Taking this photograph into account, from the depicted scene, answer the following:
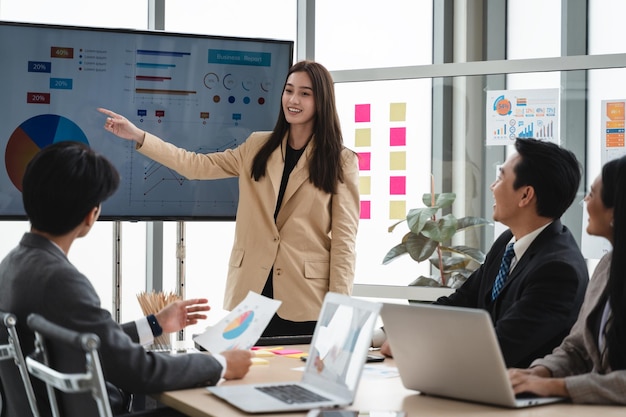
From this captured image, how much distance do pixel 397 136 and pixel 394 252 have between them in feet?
2.03

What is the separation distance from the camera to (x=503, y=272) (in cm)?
280

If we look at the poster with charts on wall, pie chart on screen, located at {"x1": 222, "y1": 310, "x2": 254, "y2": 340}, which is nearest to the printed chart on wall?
the poster with charts on wall

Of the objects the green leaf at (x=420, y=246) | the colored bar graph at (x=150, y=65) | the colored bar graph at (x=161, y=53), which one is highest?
the colored bar graph at (x=161, y=53)

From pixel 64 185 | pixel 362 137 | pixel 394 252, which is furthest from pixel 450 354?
pixel 362 137

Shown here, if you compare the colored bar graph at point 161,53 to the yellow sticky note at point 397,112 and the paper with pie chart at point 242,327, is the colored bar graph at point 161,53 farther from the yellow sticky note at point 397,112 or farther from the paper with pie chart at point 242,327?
the paper with pie chart at point 242,327

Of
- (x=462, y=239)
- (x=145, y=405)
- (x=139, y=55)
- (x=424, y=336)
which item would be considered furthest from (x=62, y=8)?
(x=424, y=336)

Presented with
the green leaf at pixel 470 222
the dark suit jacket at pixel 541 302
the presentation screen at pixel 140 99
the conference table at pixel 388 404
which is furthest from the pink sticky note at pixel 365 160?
the conference table at pixel 388 404

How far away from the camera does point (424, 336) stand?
2170mm

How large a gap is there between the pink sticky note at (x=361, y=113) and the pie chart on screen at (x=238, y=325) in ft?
7.99

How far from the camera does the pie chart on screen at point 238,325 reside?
8.44 ft

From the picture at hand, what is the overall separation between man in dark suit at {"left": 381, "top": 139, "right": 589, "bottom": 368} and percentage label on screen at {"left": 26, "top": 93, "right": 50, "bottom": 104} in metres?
2.05

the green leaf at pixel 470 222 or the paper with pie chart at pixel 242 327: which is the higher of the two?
the green leaf at pixel 470 222

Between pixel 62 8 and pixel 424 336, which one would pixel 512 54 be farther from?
pixel 424 336

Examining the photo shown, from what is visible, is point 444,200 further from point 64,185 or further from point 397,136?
point 64,185
